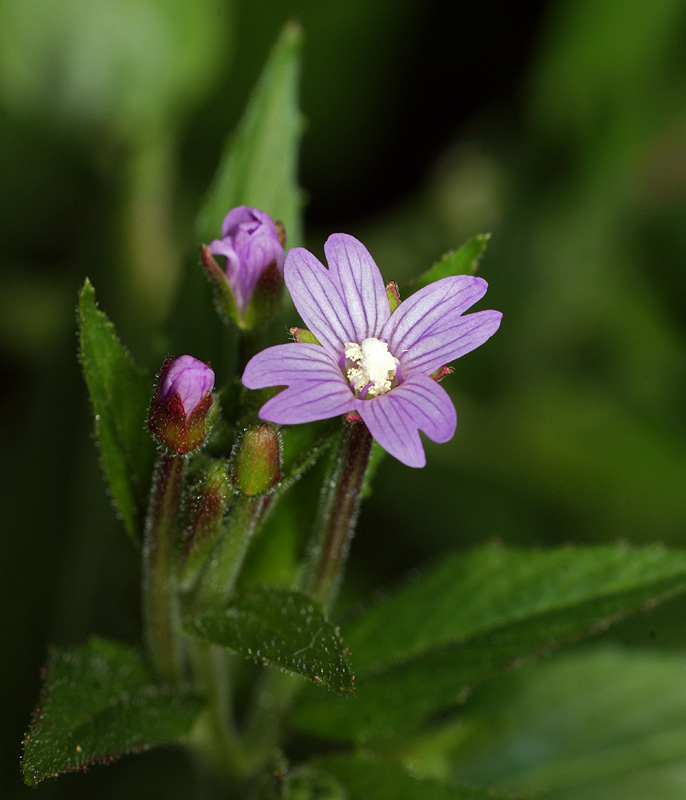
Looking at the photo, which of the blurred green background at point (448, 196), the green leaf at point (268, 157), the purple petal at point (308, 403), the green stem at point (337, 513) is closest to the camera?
the purple petal at point (308, 403)

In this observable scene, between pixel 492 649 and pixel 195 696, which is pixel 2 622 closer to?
pixel 195 696

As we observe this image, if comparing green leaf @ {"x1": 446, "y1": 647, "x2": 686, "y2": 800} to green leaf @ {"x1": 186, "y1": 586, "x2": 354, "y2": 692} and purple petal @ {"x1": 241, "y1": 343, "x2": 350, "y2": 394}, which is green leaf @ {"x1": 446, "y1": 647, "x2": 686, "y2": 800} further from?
purple petal @ {"x1": 241, "y1": 343, "x2": 350, "y2": 394}

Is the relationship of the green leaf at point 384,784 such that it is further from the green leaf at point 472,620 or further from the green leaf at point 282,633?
the green leaf at point 282,633

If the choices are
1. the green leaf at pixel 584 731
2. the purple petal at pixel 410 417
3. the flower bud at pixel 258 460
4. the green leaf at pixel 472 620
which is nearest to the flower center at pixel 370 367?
the purple petal at pixel 410 417

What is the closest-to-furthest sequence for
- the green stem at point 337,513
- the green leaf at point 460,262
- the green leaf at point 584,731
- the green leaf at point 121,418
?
the green stem at point 337,513 < the green leaf at point 121,418 < the green leaf at point 460,262 < the green leaf at point 584,731

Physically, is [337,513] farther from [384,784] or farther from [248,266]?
[384,784]

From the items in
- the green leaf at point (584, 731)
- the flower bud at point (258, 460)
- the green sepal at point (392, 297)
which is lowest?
the green leaf at point (584, 731)

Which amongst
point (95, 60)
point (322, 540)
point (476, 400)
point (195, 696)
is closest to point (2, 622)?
point (195, 696)
